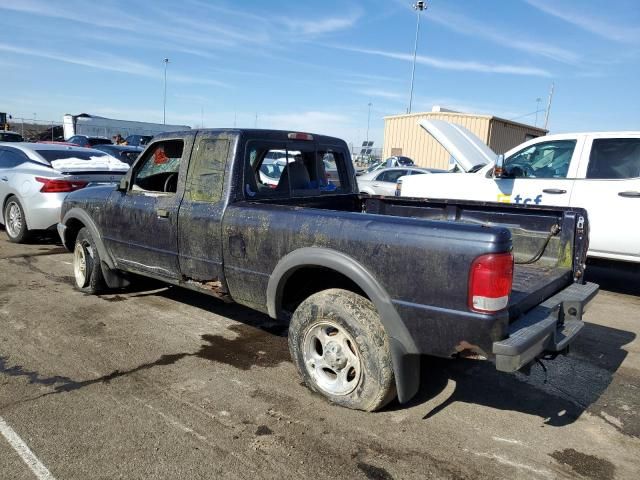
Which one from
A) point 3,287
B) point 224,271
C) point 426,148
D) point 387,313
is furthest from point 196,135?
point 426,148

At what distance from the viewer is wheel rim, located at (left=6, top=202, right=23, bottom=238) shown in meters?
8.23

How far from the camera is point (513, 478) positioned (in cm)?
267

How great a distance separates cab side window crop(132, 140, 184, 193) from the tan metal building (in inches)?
757

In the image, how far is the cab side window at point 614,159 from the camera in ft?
20.0

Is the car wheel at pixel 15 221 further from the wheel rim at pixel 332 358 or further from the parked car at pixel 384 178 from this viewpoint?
the parked car at pixel 384 178

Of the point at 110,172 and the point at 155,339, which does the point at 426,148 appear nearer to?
the point at 110,172

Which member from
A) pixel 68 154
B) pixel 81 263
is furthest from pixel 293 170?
pixel 68 154

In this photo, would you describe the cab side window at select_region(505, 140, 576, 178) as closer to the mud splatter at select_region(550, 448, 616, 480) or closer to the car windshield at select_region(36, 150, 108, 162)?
the mud splatter at select_region(550, 448, 616, 480)

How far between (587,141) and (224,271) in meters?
4.99

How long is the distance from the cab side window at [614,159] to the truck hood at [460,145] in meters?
1.66

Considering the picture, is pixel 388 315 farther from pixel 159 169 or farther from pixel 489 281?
pixel 159 169

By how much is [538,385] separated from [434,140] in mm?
20443

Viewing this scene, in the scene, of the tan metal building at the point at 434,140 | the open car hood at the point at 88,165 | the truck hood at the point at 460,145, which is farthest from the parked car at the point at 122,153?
the tan metal building at the point at 434,140

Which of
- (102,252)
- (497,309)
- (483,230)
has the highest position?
(483,230)
